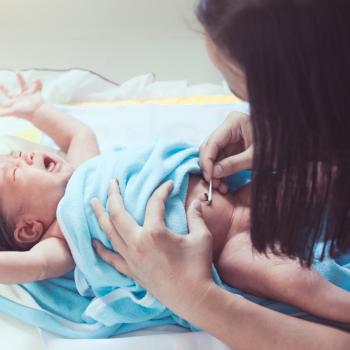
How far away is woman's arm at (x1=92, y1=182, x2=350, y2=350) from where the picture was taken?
0.79 metres

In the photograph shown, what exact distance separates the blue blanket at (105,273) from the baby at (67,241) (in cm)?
2

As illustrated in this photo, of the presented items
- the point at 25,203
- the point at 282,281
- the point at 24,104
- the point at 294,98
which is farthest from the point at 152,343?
the point at 24,104

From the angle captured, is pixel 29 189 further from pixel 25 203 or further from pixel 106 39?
pixel 106 39

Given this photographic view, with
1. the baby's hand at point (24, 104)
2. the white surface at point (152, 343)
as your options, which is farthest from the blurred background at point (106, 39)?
the white surface at point (152, 343)

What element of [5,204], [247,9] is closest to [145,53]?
[5,204]

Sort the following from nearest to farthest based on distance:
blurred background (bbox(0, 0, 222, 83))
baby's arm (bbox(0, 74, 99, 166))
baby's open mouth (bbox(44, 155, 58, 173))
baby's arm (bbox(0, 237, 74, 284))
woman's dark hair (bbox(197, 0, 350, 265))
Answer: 1. woman's dark hair (bbox(197, 0, 350, 265))
2. baby's arm (bbox(0, 237, 74, 284))
3. baby's open mouth (bbox(44, 155, 58, 173))
4. baby's arm (bbox(0, 74, 99, 166))
5. blurred background (bbox(0, 0, 222, 83))

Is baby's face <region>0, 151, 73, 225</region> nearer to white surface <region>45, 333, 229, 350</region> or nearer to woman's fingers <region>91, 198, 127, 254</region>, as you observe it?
woman's fingers <region>91, 198, 127, 254</region>

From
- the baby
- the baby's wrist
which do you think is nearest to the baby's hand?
the baby

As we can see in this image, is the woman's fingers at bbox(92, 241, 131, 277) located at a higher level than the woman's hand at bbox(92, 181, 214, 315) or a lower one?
lower

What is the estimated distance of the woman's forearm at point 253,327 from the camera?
2.59 feet

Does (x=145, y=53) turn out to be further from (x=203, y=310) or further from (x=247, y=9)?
(x=247, y=9)

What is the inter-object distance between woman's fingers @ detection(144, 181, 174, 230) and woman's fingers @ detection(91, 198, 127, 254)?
0.06m

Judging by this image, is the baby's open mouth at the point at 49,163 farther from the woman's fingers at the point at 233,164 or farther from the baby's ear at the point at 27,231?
the woman's fingers at the point at 233,164

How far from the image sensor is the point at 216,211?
99 centimetres
